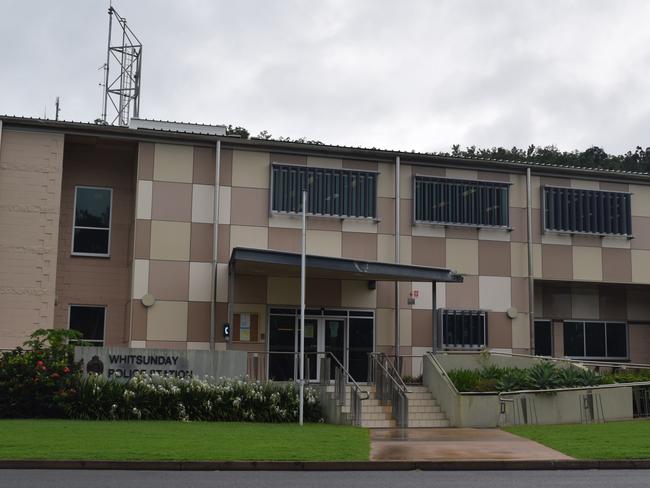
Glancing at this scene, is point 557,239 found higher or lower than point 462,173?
lower

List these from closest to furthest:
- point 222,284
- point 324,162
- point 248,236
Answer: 1. point 222,284
2. point 248,236
3. point 324,162

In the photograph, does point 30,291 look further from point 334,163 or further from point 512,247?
point 512,247

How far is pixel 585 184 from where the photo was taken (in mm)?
Answer: 29578

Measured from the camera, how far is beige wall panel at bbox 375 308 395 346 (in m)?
26.9

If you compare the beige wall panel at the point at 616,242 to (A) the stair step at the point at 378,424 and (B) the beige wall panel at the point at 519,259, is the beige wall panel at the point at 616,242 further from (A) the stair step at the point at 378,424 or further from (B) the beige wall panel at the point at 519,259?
(A) the stair step at the point at 378,424

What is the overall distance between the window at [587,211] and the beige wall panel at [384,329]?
6.26 meters

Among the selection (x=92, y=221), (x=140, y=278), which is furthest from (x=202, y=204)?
(x=92, y=221)

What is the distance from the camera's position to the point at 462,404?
21.7m

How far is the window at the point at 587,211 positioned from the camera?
2898cm

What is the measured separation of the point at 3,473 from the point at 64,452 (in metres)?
1.45

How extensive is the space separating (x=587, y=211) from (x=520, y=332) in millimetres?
4822

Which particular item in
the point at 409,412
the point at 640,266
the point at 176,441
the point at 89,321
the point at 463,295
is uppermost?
the point at 640,266

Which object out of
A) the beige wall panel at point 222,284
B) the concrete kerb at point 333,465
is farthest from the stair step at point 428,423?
the concrete kerb at point 333,465

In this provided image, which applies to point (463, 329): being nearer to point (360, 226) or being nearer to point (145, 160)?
point (360, 226)
